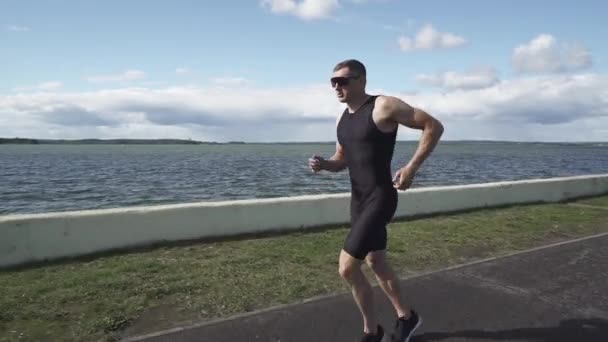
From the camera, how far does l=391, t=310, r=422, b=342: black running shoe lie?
325 centimetres

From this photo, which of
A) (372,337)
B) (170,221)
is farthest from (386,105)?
(170,221)

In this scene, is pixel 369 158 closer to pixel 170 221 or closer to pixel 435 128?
pixel 435 128

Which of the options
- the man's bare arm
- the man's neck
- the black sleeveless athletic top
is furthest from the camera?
the man's neck

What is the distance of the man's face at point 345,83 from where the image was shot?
2984 mm

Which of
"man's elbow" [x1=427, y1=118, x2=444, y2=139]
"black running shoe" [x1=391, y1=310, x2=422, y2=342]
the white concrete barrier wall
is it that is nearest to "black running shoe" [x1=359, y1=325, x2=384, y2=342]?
"black running shoe" [x1=391, y1=310, x2=422, y2=342]

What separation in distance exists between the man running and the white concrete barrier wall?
3574mm

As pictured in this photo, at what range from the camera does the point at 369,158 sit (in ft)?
9.75

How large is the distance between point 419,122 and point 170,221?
4.18m

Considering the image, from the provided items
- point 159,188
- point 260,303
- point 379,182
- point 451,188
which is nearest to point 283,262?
point 260,303

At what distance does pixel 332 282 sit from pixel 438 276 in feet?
3.89

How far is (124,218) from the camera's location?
5.69 m

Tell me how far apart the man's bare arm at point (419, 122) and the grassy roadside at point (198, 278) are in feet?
6.61

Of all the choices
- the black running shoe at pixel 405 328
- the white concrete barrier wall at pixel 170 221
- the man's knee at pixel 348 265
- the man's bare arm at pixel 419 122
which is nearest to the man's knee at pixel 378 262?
the man's knee at pixel 348 265

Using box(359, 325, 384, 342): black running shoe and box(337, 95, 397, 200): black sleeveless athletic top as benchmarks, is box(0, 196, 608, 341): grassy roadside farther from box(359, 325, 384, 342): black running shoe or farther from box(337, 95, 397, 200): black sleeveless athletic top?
box(337, 95, 397, 200): black sleeveless athletic top
